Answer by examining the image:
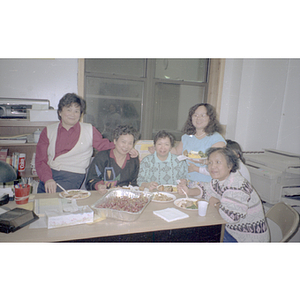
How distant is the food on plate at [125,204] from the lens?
145 centimetres

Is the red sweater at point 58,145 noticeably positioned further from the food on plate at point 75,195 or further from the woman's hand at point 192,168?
the woman's hand at point 192,168

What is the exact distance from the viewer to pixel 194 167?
2.15 metres

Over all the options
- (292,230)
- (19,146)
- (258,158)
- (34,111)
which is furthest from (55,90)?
(292,230)

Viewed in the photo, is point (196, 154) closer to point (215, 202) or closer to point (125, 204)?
point (215, 202)

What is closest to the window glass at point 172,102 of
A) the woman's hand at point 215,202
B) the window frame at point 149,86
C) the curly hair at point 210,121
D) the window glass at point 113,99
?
the window frame at point 149,86

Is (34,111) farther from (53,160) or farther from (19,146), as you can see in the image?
(53,160)

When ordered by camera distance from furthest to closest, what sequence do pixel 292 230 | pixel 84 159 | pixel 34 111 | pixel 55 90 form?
pixel 55 90 < pixel 34 111 < pixel 84 159 < pixel 292 230

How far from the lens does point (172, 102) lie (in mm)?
3240

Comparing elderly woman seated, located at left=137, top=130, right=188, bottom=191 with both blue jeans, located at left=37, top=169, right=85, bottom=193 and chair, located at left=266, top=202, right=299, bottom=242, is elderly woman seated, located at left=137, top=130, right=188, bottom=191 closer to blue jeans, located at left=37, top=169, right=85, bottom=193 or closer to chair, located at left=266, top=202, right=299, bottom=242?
blue jeans, located at left=37, top=169, right=85, bottom=193

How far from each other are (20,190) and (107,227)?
73cm

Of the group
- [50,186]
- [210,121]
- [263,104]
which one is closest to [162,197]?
[210,121]

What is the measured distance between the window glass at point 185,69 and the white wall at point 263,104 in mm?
836

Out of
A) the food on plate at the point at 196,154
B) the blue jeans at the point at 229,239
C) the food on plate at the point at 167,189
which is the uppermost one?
the food on plate at the point at 196,154

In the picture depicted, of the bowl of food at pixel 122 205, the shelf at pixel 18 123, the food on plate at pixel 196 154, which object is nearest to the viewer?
the bowl of food at pixel 122 205
